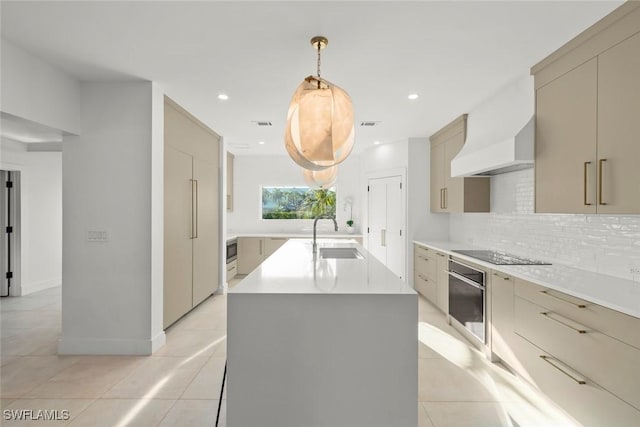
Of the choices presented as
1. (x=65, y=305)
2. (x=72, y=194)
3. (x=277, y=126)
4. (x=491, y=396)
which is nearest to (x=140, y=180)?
(x=72, y=194)

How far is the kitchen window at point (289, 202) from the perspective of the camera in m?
7.24

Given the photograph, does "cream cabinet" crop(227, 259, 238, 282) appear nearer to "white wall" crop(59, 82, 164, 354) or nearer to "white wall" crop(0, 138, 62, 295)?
"white wall" crop(0, 138, 62, 295)

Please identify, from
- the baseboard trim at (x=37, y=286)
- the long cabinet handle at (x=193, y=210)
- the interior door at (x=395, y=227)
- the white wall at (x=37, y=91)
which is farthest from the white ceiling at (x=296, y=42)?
the baseboard trim at (x=37, y=286)

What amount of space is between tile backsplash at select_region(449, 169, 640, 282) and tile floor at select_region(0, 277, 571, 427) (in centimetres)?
107

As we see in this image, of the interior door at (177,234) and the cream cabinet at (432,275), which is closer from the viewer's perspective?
the interior door at (177,234)

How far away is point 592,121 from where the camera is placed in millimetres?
2156

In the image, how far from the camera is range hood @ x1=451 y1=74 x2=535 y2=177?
8.86 feet

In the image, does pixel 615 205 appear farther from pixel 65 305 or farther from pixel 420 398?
pixel 65 305

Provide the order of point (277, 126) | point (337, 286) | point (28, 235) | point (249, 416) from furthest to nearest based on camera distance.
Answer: point (28, 235)
point (277, 126)
point (337, 286)
point (249, 416)

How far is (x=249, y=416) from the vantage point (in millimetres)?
1668

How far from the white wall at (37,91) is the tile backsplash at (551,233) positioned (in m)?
4.26

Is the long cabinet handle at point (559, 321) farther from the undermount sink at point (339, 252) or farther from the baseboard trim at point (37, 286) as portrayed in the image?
the baseboard trim at point (37, 286)

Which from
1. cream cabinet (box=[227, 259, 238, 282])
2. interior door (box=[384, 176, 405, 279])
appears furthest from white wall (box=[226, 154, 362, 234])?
interior door (box=[384, 176, 405, 279])

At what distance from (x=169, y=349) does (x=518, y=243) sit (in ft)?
11.8
